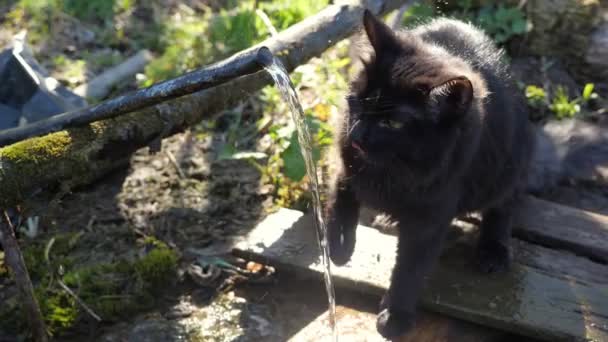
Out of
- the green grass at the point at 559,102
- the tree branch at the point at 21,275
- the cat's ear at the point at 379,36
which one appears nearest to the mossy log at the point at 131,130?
the tree branch at the point at 21,275

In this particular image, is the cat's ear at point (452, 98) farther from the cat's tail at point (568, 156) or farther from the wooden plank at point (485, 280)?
the cat's tail at point (568, 156)

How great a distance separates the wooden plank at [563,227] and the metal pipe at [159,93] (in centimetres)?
182

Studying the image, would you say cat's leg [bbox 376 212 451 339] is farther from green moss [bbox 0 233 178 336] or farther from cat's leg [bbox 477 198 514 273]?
green moss [bbox 0 233 178 336]

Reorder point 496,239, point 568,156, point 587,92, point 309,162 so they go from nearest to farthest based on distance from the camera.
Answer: point 309,162, point 496,239, point 568,156, point 587,92

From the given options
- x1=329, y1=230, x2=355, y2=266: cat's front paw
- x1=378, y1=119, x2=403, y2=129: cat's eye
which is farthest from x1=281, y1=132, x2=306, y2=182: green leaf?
x1=378, y1=119, x2=403, y2=129: cat's eye

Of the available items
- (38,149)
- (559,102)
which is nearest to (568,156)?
(559,102)

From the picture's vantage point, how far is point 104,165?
3213 millimetres

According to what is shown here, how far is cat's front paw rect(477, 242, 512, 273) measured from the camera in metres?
3.40

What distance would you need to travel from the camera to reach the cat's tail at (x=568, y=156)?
4.25 metres

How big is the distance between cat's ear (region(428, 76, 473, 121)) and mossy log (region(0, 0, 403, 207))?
42.2 inches

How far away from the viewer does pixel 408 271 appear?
311 cm

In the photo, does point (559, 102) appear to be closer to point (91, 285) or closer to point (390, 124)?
point (390, 124)

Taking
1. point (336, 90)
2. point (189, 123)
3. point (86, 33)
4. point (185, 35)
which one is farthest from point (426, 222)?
point (86, 33)

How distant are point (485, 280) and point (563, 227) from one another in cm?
70
